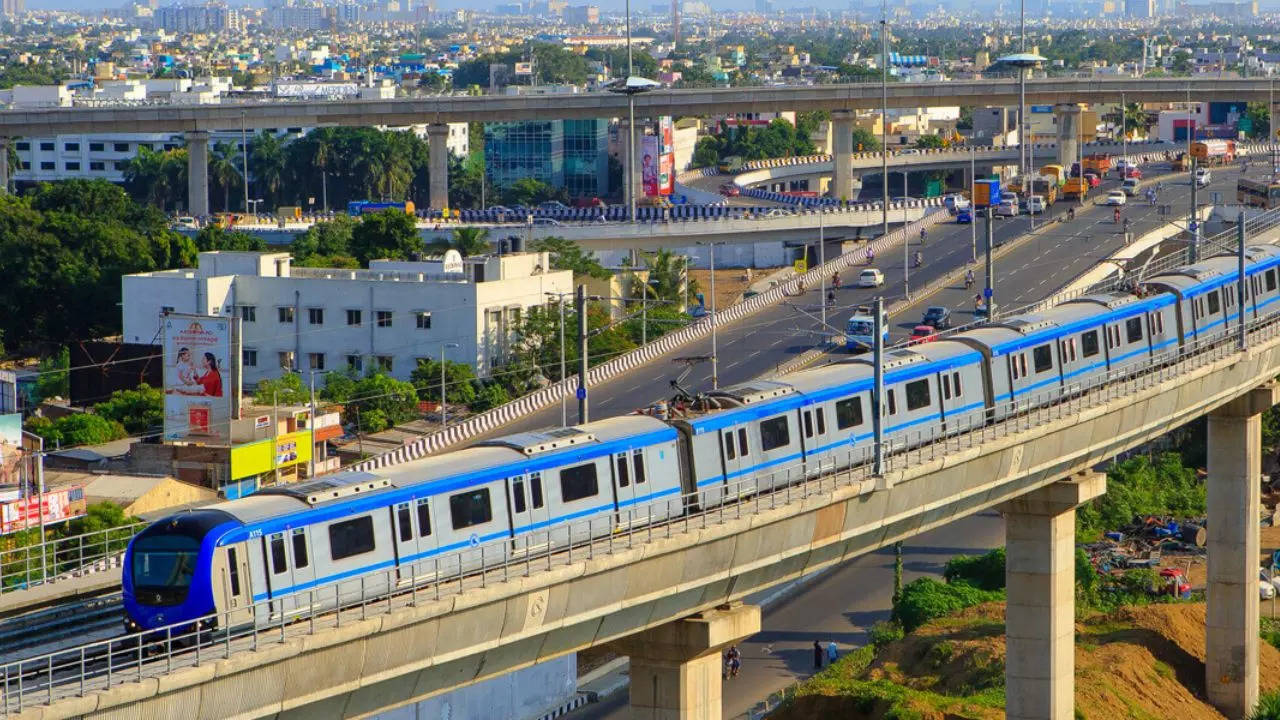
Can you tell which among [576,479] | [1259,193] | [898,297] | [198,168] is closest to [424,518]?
[576,479]

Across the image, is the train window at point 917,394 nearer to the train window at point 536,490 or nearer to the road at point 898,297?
the train window at point 536,490

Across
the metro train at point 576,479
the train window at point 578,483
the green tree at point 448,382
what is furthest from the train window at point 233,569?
the green tree at point 448,382

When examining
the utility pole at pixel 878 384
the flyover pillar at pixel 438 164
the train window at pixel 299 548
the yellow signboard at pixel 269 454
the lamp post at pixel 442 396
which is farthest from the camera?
the flyover pillar at pixel 438 164

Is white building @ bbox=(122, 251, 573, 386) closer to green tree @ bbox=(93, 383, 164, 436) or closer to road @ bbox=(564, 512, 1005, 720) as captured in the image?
green tree @ bbox=(93, 383, 164, 436)

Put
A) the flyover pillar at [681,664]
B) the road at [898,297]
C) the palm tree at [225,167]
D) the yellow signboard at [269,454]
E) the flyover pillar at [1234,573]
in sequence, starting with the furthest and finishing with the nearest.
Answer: the palm tree at [225,167] < the road at [898,297] < the yellow signboard at [269,454] < the flyover pillar at [1234,573] < the flyover pillar at [681,664]

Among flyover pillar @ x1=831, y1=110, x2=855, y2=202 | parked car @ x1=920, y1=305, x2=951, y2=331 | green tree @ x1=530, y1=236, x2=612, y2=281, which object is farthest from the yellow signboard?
flyover pillar @ x1=831, y1=110, x2=855, y2=202
